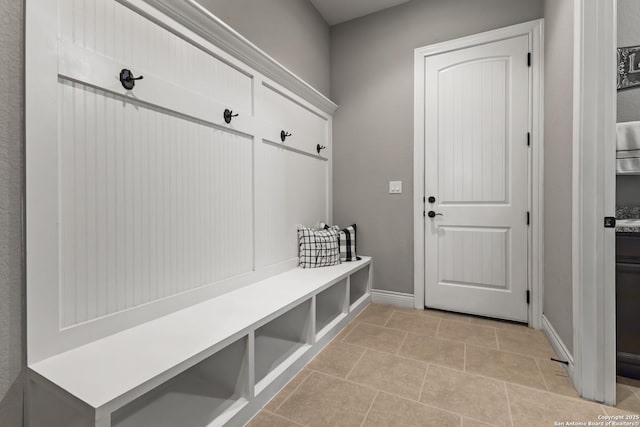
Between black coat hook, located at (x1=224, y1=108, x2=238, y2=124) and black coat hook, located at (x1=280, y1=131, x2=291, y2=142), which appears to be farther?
black coat hook, located at (x1=280, y1=131, x2=291, y2=142)

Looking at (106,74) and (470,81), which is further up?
(470,81)

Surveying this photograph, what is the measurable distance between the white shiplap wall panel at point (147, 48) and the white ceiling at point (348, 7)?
142cm

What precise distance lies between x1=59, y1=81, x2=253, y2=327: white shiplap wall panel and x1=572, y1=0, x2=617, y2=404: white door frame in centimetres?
182

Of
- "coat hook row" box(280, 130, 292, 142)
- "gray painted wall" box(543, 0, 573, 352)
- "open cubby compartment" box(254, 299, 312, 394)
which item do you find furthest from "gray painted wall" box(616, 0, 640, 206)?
"coat hook row" box(280, 130, 292, 142)

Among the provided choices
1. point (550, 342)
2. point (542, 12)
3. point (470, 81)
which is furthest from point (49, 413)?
point (542, 12)

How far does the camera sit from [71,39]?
3.61ft

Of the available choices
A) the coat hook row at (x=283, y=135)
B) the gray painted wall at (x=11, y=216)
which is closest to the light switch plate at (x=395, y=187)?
the coat hook row at (x=283, y=135)

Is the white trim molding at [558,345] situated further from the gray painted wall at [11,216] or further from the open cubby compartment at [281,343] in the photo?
the gray painted wall at [11,216]

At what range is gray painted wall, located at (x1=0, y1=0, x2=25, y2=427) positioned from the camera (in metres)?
0.97

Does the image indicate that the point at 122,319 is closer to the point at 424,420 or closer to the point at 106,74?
the point at 106,74

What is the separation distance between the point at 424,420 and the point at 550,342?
1.30 metres

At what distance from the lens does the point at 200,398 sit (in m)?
1.30

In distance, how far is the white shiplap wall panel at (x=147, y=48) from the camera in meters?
1.13

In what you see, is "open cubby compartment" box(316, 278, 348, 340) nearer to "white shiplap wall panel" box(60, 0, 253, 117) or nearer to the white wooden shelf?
the white wooden shelf
